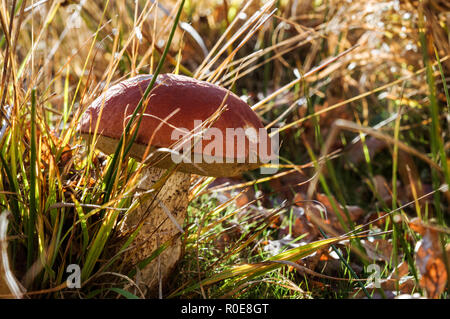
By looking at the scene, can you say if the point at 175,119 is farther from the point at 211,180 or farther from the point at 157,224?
the point at 211,180

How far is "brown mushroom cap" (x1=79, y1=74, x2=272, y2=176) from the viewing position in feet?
2.60

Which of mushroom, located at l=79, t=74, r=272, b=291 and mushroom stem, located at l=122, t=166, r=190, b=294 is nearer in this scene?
mushroom, located at l=79, t=74, r=272, b=291

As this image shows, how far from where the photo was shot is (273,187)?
1.83 m

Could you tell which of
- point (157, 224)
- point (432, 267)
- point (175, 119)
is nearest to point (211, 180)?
point (157, 224)

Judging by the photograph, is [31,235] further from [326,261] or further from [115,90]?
[326,261]

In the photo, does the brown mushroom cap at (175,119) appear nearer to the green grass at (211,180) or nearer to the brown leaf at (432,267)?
the green grass at (211,180)

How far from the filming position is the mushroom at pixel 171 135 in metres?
0.79

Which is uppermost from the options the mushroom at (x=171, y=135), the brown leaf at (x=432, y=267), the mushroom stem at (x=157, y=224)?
the mushroom at (x=171, y=135)

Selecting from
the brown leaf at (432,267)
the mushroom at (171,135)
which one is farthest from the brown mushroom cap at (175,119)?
the brown leaf at (432,267)

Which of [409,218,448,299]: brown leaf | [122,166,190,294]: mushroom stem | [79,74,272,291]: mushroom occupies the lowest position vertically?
[409,218,448,299]: brown leaf

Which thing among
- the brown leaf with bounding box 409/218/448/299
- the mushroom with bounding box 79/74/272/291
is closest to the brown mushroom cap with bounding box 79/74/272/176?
the mushroom with bounding box 79/74/272/291

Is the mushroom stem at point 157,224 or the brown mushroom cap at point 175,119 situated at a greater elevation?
the brown mushroom cap at point 175,119

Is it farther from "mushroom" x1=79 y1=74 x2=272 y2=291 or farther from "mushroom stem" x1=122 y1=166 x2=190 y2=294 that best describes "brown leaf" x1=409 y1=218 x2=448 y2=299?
"mushroom stem" x1=122 y1=166 x2=190 y2=294

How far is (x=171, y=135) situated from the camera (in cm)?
79
